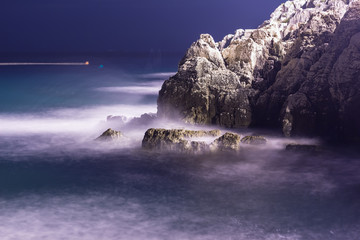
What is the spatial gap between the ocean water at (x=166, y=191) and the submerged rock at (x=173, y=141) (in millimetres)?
531

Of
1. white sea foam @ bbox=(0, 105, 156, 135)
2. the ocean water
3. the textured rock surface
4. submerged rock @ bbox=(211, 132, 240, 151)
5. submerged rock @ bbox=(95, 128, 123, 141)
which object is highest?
white sea foam @ bbox=(0, 105, 156, 135)

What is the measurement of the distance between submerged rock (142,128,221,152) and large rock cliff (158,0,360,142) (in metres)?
4.44

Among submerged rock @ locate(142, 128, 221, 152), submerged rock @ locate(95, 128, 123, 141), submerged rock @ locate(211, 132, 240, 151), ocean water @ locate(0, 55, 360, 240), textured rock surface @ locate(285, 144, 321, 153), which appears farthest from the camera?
submerged rock @ locate(95, 128, 123, 141)

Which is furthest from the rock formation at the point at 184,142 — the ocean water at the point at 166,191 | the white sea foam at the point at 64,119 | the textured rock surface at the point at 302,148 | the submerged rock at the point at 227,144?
the white sea foam at the point at 64,119

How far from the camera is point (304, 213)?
17.1 meters

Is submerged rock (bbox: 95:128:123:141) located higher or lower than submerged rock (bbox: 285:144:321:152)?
higher

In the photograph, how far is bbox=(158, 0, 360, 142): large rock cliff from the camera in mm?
25812

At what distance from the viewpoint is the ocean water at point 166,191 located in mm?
15961

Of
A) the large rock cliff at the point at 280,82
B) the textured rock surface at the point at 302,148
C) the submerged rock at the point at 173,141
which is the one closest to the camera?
the submerged rock at the point at 173,141

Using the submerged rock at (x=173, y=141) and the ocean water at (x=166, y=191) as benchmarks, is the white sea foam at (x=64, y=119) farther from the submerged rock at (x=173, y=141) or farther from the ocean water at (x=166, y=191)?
the submerged rock at (x=173, y=141)

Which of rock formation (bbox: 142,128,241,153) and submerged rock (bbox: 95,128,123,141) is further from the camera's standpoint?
submerged rock (bbox: 95,128,123,141)

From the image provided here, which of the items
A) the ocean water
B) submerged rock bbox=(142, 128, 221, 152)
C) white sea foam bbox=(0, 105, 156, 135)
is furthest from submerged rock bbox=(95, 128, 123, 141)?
white sea foam bbox=(0, 105, 156, 135)

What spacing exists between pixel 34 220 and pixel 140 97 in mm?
33140

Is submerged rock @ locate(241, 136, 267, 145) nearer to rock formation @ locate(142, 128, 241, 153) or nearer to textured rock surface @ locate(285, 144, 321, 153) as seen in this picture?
rock formation @ locate(142, 128, 241, 153)
